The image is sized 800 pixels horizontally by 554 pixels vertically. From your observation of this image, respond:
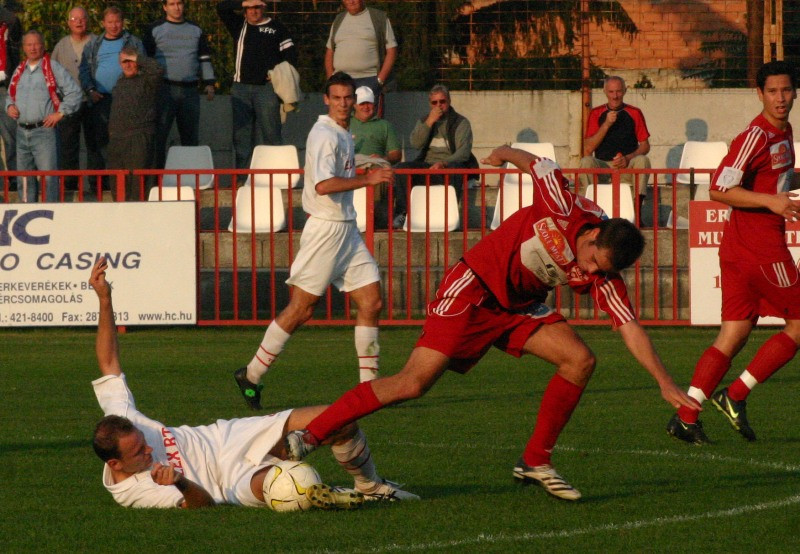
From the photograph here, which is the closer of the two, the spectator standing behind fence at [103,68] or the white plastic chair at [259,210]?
the white plastic chair at [259,210]

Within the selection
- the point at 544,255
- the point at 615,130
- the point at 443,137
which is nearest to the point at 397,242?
the point at 443,137

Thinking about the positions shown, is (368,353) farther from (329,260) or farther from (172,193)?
(172,193)

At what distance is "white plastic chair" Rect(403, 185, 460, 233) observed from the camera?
16125mm

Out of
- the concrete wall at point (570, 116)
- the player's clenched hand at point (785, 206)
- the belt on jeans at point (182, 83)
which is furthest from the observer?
the concrete wall at point (570, 116)

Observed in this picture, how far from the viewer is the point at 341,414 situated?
6.60 metres

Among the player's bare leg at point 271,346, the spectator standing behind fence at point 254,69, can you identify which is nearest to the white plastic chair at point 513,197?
the spectator standing behind fence at point 254,69

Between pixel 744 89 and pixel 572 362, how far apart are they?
586 inches

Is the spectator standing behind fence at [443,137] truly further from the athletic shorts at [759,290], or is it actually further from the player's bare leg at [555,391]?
the player's bare leg at [555,391]

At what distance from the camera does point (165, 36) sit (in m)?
18.0

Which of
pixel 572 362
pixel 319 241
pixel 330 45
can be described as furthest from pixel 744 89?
pixel 572 362

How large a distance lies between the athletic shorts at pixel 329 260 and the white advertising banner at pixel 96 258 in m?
3.91

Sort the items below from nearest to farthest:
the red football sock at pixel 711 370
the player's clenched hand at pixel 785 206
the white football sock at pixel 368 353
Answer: the player's clenched hand at pixel 785 206 < the red football sock at pixel 711 370 < the white football sock at pixel 368 353

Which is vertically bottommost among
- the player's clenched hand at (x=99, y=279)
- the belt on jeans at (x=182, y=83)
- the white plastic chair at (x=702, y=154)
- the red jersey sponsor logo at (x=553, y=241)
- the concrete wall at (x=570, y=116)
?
the player's clenched hand at (x=99, y=279)

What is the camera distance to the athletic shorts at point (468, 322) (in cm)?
692
